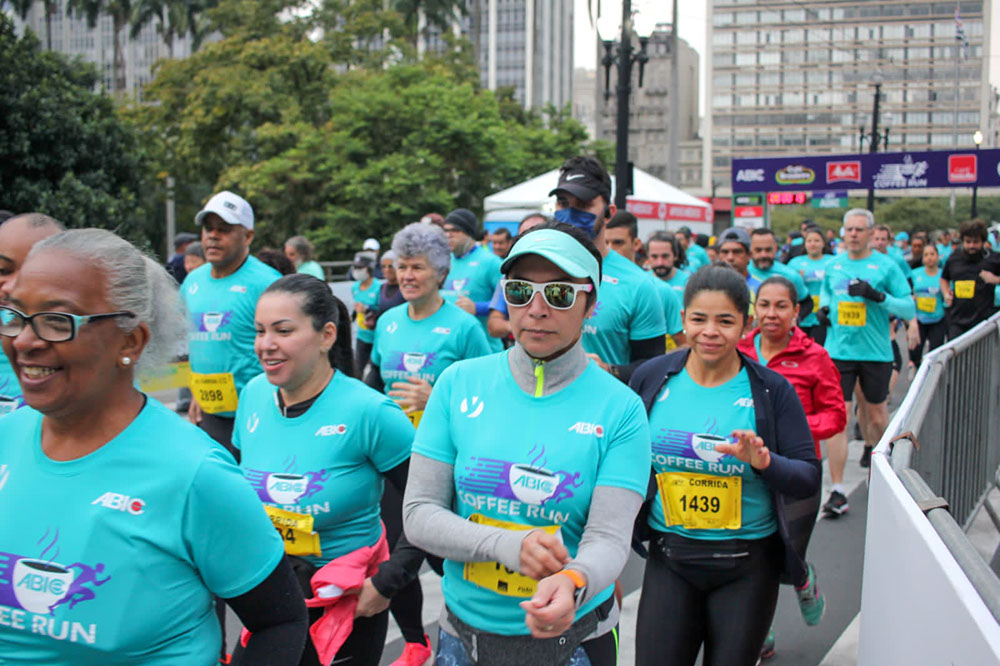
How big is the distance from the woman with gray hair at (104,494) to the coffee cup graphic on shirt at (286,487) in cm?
107

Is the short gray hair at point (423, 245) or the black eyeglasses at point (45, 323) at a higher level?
the short gray hair at point (423, 245)

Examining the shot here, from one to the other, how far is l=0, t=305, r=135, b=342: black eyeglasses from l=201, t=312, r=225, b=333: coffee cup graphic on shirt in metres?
3.31

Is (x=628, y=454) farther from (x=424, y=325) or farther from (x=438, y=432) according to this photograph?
(x=424, y=325)

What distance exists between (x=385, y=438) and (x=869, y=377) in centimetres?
599

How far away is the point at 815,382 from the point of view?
16.1 ft

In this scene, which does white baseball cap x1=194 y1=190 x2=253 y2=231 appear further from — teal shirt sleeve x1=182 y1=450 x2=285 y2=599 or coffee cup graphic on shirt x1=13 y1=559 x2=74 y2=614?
coffee cup graphic on shirt x1=13 y1=559 x2=74 y2=614

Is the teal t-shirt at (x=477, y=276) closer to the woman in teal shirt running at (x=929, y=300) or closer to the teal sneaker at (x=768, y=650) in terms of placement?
the teal sneaker at (x=768, y=650)

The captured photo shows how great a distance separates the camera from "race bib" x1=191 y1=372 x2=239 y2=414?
5027 millimetres

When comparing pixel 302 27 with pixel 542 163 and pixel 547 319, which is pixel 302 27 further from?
pixel 547 319

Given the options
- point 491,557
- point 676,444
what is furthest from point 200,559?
point 676,444

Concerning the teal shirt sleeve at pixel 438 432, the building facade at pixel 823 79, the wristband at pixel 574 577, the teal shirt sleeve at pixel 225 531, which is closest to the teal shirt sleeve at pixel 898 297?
the teal shirt sleeve at pixel 438 432

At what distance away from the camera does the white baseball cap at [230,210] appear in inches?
199

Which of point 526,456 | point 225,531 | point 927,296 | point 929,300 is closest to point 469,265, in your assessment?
point 526,456

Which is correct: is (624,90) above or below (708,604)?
above
